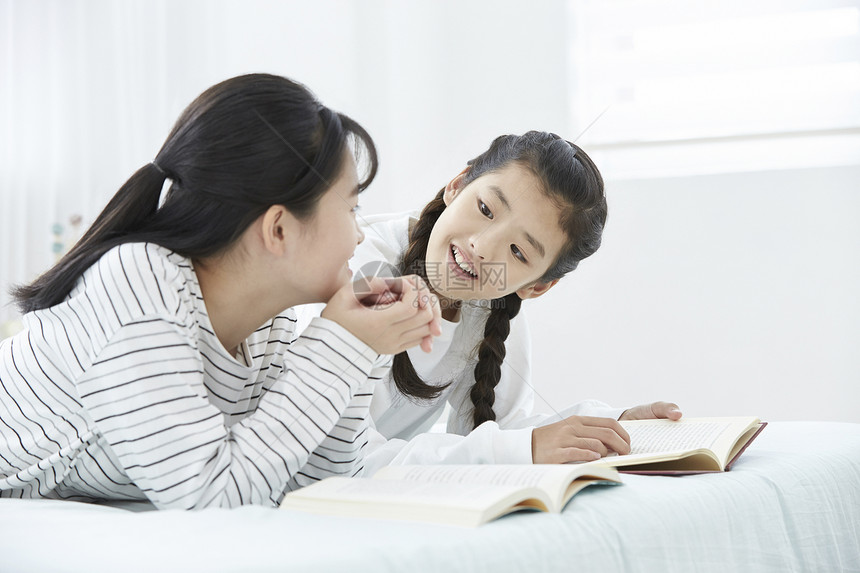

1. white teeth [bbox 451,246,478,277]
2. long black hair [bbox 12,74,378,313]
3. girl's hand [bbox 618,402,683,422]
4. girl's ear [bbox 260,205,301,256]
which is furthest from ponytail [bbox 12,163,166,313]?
girl's hand [bbox 618,402,683,422]

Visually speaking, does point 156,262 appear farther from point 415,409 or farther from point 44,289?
point 415,409

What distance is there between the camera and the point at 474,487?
670 millimetres

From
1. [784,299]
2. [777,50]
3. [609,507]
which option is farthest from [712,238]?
[609,507]

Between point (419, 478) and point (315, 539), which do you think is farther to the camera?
point (419, 478)

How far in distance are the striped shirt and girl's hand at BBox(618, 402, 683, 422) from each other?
464mm

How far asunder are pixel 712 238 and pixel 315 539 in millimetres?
1694

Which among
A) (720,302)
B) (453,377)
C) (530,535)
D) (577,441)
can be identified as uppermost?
(530,535)

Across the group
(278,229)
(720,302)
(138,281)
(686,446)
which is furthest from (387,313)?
(720,302)

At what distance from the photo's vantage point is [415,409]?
4.40 ft

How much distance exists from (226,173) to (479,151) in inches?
60.5

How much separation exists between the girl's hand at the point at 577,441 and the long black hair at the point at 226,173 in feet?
1.27

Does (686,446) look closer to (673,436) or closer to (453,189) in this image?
(673,436)

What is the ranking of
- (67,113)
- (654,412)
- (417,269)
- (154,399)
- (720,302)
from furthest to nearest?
(67,113) < (720,302) < (417,269) < (654,412) < (154,399)

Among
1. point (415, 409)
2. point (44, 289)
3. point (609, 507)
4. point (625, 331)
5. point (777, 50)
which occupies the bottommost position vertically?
point (625, 331)
